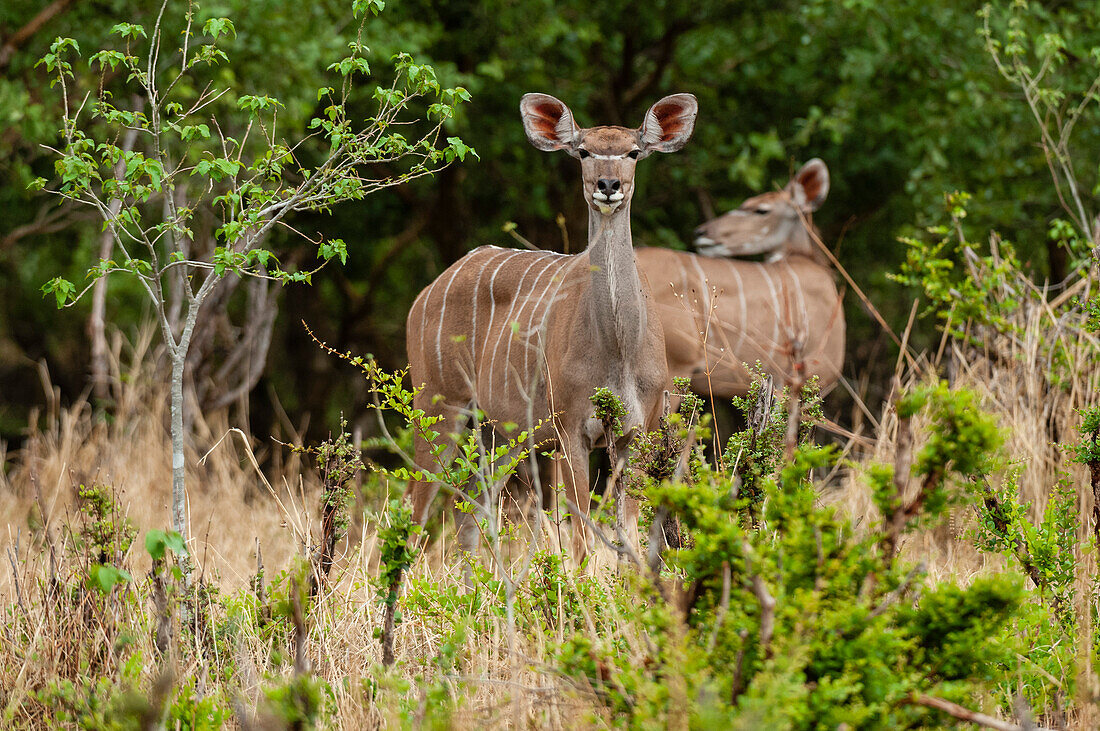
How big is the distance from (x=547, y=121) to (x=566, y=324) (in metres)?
0.78

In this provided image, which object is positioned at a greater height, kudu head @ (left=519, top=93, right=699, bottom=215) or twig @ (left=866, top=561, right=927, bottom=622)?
kudu head @ (left=519, top=93, right=699, bottom=215)

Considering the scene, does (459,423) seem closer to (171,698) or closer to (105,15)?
(171,698)

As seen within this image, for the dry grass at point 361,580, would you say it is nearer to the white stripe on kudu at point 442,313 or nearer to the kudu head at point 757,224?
the white stripe on kudu at point 442,313

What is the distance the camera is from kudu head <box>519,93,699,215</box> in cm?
425

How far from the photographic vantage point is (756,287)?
760 cm

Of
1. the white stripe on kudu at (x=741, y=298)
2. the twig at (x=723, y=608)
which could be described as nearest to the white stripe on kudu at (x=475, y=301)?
the white stripe on kudu at (x=741, y=298)

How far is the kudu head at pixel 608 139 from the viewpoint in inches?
167

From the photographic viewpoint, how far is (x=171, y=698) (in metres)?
2.69

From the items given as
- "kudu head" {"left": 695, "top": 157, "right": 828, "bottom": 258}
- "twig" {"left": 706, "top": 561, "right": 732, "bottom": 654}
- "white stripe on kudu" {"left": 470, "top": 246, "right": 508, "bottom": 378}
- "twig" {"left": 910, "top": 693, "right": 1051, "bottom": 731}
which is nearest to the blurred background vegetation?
"kudu head" {"left": 695, "top": 157, "right": 828, "bottom": 258}

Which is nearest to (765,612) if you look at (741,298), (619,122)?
(741,298)

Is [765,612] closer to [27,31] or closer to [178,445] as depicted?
[178,445]

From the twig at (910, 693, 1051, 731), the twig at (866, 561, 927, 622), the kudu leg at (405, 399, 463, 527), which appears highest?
the twig at (866, 561, 927, 622)

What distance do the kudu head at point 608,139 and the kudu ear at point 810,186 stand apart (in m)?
3.16

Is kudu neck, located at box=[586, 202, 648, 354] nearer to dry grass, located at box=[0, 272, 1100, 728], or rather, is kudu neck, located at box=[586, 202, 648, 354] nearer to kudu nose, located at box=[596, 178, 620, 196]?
kudu nose, located at box=[596, 178, 620, 196]
